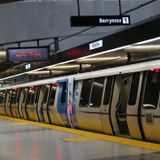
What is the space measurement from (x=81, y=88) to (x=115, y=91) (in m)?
2.89

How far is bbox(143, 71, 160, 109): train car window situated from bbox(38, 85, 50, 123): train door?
33.0 feet

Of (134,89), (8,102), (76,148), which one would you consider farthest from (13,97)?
(76,148)

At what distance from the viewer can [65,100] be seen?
59.9 ft

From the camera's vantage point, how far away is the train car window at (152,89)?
10863 millimetres

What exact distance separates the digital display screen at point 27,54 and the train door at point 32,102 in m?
4.77

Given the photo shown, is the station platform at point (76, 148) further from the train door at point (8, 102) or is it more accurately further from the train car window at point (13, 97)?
the train door at point (8, 102)

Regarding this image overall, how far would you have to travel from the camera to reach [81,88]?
16.2m

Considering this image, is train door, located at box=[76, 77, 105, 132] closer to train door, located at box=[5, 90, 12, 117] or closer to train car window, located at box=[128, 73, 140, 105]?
train car window, located at box=[128, 73, 140, 105]

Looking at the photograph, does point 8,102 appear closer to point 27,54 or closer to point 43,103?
point 43,103

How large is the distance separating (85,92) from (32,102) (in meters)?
8.61

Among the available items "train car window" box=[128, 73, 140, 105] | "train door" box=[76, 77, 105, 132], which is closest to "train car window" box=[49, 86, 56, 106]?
"train door" box=[76, 77, 105, 132]

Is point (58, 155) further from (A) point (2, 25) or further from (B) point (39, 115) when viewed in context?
(B) point (39, 115)

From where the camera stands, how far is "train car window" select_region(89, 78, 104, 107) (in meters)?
14.4

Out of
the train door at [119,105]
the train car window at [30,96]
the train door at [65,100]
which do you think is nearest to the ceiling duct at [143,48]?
the train door at [119,105]
